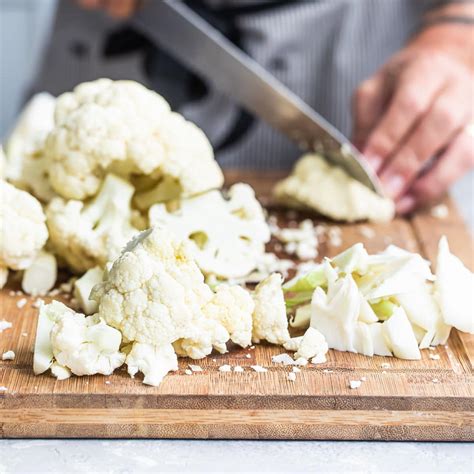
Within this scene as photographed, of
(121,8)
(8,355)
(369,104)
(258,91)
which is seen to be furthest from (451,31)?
(8,355)

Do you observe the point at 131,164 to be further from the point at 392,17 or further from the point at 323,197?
the point at 392,17

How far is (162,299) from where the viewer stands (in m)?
1.13

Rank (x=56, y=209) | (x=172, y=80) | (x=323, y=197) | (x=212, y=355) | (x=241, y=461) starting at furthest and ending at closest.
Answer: (x=172, y=80), (x=323, y=197), (x=56, y=209), (x=212, y=355), (x=241, y=461)

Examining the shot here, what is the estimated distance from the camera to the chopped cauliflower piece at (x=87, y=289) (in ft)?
4.10

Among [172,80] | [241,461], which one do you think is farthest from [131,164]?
[172,80]

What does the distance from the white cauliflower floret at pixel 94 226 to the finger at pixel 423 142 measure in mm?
582

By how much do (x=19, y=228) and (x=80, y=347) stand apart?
286 millimetres

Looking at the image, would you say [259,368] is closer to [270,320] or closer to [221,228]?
[270,320]

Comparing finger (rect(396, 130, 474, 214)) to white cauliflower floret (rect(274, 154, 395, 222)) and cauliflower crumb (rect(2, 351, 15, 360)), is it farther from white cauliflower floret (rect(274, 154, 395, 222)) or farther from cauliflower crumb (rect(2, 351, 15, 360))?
cauliflower crumb (rect(2, 351, 15, 360))

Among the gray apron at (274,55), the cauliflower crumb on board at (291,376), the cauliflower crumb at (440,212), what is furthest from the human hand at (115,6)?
the cauliflower crumb on board at (291,376)

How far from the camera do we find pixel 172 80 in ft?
7.27

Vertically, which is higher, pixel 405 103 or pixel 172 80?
pixel 405 103

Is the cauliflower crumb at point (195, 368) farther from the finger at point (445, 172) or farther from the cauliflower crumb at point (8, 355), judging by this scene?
the finger at point (445, 172)

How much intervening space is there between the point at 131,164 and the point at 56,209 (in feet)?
0.43
